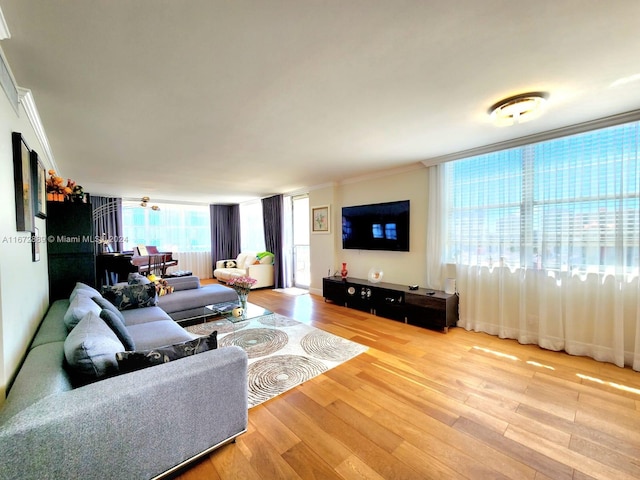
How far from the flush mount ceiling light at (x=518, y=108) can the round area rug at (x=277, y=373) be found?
2682 mm

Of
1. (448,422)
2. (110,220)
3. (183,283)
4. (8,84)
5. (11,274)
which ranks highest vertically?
(8,84)

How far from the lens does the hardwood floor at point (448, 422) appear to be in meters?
1.49

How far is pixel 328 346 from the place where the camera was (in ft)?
10.0

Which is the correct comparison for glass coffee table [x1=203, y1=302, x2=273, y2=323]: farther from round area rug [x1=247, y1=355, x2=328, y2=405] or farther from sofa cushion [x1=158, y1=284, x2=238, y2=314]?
round area rug [x1=247, y1=355, x2=328, y2=405]

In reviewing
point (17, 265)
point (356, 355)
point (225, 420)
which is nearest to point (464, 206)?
point (356, 355)

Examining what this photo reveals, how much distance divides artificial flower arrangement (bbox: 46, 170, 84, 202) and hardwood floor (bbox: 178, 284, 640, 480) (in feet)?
10.1

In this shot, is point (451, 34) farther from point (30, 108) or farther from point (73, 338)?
point (30, 108)

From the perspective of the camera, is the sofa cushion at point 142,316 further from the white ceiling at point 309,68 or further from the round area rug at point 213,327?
the white ceiling at point 309,68

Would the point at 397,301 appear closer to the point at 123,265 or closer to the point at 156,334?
the point at 156,334

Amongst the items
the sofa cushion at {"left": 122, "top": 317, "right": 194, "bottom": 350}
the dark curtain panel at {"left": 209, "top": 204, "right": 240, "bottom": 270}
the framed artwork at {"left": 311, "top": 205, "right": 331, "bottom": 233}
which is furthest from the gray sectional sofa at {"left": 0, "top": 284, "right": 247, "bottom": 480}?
the dark curtain panel at {"left": 209, "top": 204, "right": 240, "bottom": 270}

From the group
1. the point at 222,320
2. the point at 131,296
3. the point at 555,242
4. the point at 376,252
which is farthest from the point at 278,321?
the point at 555,242

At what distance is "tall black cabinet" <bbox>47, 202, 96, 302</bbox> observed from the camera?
3023mm

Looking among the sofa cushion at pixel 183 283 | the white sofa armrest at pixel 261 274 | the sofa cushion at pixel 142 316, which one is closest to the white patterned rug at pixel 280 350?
the sofa cushion at pixel 142 316

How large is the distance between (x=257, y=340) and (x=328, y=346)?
0.85 m
